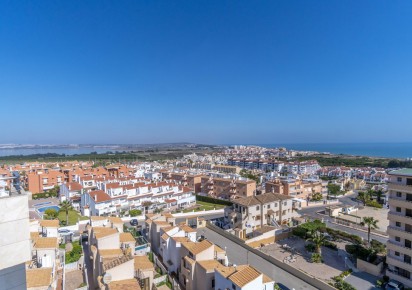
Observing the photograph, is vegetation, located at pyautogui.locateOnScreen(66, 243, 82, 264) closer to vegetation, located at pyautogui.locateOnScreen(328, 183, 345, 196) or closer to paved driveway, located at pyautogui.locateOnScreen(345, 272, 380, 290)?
paved driveway, located at pyautogui.locateOnScreen(345, 272, 380, 290)

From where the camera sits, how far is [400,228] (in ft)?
75.1

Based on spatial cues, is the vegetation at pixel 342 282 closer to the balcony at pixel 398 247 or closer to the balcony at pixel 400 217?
the balcony at pixel 398 247

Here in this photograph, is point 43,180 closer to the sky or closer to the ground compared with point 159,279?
closer to the sky

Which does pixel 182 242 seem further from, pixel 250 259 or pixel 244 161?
pixel 244 161

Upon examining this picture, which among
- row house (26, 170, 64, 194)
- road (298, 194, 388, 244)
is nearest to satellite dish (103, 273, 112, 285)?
road (298, 194, 388, 244)

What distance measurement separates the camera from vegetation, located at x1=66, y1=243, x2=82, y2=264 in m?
24.3

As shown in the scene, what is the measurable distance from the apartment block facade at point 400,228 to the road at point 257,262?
823cm

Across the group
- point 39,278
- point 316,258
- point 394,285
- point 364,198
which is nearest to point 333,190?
point 364,198

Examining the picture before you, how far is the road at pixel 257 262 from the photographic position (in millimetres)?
20844

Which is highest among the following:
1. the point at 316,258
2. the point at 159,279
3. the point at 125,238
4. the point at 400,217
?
the point at 400,217

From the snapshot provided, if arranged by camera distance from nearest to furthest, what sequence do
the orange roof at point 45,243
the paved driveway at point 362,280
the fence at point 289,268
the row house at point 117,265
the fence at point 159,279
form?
the row house at point 117,265, the fence at point 159,279, the fence at point 289,268, the orange roof at point 45,243, the paved driveway at point 362,280

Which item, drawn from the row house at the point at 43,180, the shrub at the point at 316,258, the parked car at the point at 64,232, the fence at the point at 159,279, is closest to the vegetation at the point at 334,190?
the shrub at the point at 316,258

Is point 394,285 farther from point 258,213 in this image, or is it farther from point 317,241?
point 258,213

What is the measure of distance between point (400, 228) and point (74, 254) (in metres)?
29.4
